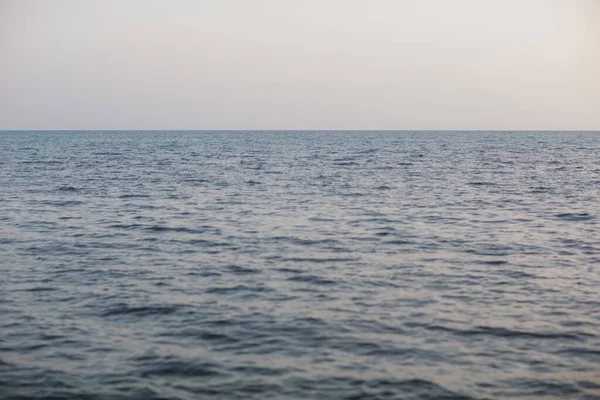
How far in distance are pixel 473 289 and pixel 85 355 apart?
9318mm

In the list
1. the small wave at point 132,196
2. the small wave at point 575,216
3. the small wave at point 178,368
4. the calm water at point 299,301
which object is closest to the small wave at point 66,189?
the small wave at point 132,196

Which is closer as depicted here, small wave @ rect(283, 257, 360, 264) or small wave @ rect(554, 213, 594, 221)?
small wave @ rect(283, 257, 360, 264)

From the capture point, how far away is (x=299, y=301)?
1483 cm

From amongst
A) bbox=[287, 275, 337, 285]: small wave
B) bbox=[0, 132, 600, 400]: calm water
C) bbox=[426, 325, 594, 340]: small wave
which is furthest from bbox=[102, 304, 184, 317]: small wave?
bbox=[426, 325, 594, 340]: small wave

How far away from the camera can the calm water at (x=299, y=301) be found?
10.5 metres

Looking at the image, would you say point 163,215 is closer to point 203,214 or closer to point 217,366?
point 203,214

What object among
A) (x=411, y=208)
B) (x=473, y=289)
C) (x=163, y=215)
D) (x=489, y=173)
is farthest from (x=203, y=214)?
(x=489, y=173)

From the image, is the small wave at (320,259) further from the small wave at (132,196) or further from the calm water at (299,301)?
the small wave at (132,196)

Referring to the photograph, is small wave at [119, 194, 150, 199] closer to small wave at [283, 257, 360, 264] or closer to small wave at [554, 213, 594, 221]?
small wave at [283, 257, 360, 264]

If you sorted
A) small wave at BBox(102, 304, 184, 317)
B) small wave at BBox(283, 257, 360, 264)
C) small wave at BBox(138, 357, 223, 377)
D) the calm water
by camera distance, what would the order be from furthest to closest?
small wave at BBox(283, 257, 360, 264)
small wave at BBox(102, 304, 184, 317)
small wave at BBox(138, 357, 223, 377)
the calm water

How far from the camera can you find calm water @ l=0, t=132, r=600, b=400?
10516 millimetres

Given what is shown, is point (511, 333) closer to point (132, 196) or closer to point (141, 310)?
point (141, 310)

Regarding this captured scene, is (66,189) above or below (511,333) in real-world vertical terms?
above

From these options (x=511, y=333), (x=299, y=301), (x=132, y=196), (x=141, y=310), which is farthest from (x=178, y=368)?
(x=132, y=196)
